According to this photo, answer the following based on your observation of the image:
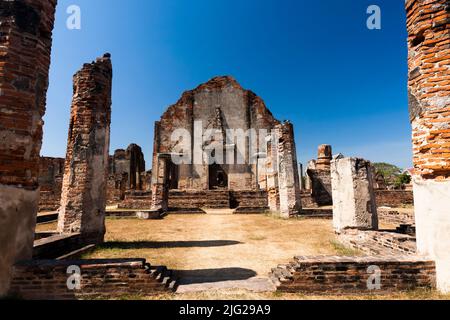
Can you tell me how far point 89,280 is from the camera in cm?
360

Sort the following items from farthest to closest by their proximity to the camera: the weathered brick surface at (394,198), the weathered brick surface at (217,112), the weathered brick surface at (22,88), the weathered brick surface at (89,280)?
the weathered brick surface at (217,112) < the weathered brick surface at (394,198) < the weathered brick surface at (22,88) < the weathered brick surface at (89,280)

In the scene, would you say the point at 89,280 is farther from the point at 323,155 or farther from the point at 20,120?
the point at 323,155

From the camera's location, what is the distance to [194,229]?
930 cm

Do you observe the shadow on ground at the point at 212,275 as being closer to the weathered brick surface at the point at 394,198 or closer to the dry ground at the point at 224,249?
the dry ground at the point at 224,249

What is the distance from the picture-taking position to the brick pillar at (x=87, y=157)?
6.59 meters

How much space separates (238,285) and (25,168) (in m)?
3.73

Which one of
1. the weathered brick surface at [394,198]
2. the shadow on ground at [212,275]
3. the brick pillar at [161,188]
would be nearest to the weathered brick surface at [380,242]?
the shadow on ground at [212,275]

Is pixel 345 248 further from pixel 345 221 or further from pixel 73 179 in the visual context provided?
pixel 73 179

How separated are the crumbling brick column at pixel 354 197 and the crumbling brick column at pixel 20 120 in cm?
701

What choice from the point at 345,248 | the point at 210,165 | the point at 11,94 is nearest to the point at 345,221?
the point at 345,248

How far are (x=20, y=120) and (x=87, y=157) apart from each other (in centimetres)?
307

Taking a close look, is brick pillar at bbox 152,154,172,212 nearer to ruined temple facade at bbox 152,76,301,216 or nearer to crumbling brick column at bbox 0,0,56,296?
ruined temple facade at bbox 152,76,301,216

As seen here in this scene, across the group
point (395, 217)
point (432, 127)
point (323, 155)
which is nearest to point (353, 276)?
point (432, 127)
